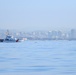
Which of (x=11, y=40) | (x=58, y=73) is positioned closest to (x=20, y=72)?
(x=58, y=73)

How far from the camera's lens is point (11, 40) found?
293 ft

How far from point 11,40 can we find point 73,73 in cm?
7877

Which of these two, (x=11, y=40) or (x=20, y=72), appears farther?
(x=11, y=40)

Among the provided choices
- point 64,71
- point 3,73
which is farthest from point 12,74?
point 64,71

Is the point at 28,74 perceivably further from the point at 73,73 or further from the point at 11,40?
the point at 11,40

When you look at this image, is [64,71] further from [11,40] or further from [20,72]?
[11,40]

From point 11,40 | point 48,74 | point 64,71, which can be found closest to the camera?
point 48,74

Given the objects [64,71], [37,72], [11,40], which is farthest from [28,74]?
[11,40]

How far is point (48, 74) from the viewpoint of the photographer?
11.0 metres

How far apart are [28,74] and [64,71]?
1600 millimetres

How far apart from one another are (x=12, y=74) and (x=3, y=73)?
0.39 meters

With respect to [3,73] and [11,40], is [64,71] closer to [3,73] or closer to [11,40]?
[3,73]

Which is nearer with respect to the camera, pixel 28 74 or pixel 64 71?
pixel 28 74

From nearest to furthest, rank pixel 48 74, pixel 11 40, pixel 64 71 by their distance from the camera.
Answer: pixel 48 74, pixel 64 71, pixel 11 40
